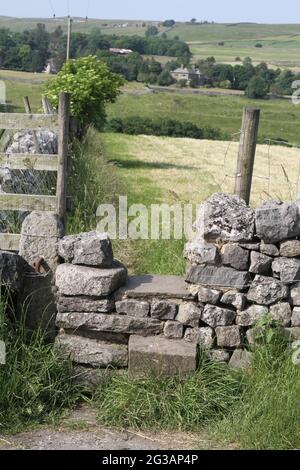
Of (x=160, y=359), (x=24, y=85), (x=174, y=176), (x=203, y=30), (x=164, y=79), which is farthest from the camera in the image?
(x=203, y=30)

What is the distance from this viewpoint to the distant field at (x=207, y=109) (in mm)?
46312

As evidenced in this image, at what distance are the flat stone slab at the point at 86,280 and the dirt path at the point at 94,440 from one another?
93 cm

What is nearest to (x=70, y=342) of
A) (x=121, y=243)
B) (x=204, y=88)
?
→ (x=121, y=243)

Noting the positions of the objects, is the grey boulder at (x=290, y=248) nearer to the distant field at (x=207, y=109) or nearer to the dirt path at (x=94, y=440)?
the dirt path at (x=94, y=440)

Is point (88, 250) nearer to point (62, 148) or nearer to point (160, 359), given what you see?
point (160, 359)

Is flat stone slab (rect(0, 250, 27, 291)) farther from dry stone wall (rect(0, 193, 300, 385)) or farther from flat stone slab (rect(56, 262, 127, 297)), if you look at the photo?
flat stone slab (rect(56, 262, 127, 297))

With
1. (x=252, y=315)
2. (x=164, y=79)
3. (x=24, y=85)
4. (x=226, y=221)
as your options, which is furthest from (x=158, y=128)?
(x=164, y=79)

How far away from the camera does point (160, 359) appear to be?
5297 millimetres

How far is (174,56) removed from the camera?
89.4 metres

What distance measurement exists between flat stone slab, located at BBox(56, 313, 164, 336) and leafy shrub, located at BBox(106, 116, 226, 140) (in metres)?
29.1

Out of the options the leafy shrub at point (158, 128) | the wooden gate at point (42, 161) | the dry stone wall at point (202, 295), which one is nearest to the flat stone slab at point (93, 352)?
→ the dry stone wall at point (202, 295)

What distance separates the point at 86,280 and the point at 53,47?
5379cm

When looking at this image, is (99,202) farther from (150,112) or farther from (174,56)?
(174,56)

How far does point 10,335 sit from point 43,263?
68 cm
